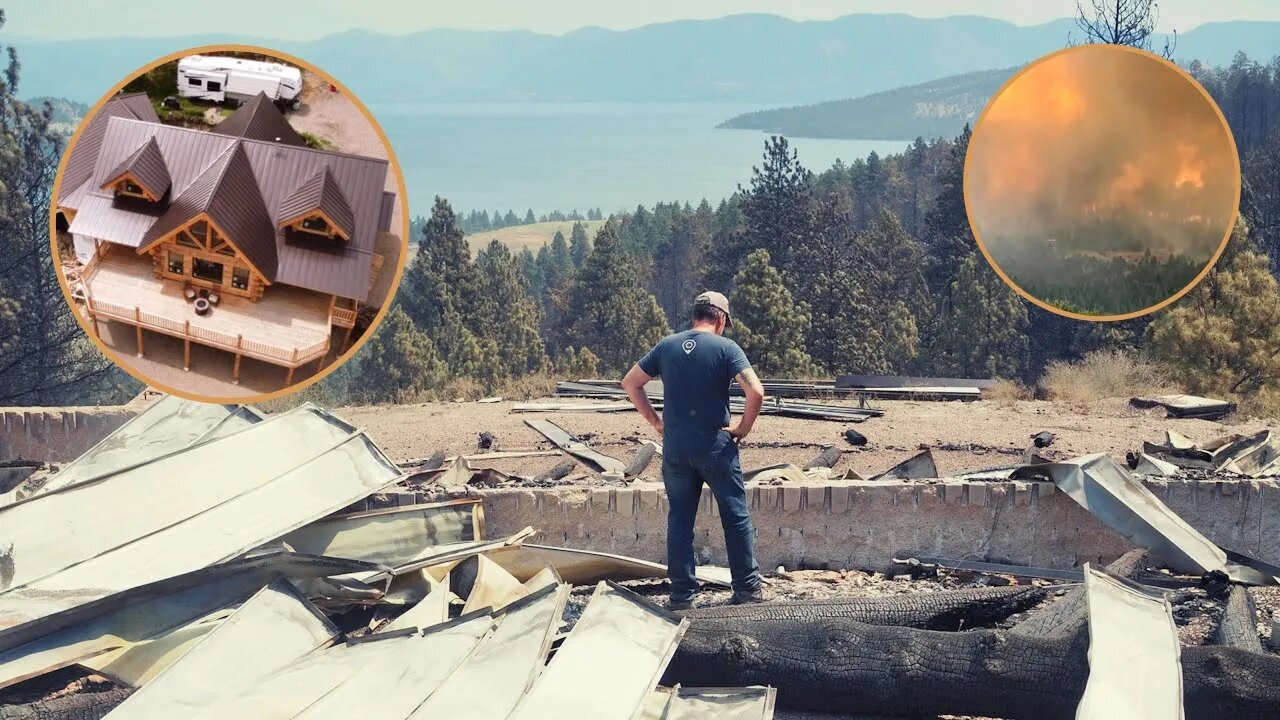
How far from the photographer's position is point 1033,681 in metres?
4.46

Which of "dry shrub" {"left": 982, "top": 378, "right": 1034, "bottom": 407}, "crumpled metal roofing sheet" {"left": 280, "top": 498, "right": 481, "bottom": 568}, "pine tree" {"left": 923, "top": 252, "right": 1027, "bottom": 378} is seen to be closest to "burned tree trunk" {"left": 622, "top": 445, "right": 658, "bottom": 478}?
"crumpled metal roofing sheet" {"left": 280, "top": 498, "right": 481, "bottom": 568}

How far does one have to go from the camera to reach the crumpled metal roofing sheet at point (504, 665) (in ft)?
13.3

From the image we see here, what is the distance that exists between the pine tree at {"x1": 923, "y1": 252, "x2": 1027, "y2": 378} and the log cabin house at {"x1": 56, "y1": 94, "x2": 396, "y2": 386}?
31.6 m

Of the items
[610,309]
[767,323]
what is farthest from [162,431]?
[610,309]

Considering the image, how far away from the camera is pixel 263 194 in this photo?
441 cm

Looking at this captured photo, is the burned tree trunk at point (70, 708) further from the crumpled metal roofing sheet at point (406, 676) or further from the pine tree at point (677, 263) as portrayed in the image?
the pine tree at point (677, 263)

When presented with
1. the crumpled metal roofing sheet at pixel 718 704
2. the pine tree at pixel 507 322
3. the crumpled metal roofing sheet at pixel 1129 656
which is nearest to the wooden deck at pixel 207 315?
the crumpled metal roofing sheet at pixel 718 704

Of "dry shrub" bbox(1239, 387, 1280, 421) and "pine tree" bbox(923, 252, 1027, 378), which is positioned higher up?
"dry shrub" bbox(1239, 387, 1280, 421)

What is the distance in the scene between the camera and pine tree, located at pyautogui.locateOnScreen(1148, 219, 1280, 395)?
60.1 ft

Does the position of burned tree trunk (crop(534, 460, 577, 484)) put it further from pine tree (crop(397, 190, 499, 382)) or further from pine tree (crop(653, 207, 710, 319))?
pine tree (crop(653, 207, 710, 319))

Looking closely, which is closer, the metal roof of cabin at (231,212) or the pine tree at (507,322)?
the metal roof of cabin at (231,212)

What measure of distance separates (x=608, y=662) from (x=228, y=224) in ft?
7.02

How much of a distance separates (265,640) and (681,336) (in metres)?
2.31

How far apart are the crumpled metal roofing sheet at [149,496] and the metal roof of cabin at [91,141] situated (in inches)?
68.5
